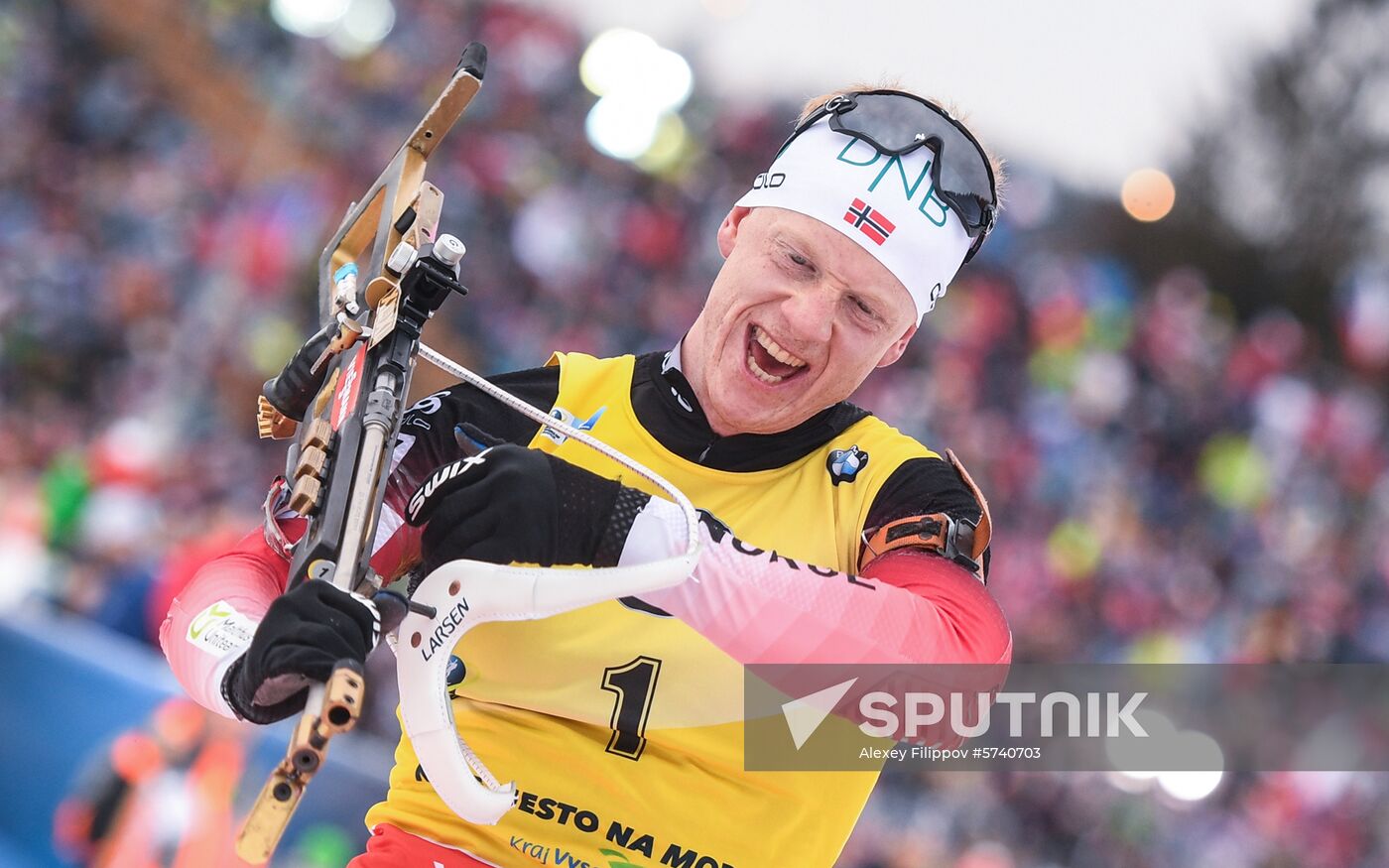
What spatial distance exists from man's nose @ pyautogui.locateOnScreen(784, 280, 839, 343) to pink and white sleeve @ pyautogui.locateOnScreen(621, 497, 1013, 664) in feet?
1.65

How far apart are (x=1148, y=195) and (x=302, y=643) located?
63.3 feet

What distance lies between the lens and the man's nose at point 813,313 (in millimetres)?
2512

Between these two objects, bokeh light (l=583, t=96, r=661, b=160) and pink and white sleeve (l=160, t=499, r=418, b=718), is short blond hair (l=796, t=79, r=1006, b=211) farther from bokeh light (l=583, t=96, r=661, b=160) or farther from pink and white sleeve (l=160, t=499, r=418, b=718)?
bokeh light (l=583, t=96, r=661, b=160)

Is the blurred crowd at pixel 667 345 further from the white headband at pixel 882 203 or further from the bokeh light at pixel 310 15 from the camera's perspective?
the white headband at pixel 882 203

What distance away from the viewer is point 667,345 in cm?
1077

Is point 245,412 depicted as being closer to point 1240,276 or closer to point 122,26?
point 122,26

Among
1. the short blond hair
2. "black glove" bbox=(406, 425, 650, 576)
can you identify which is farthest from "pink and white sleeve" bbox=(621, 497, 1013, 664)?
the short blond hair

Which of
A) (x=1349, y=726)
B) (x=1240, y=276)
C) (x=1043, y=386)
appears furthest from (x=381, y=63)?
(x=1240, y=276)

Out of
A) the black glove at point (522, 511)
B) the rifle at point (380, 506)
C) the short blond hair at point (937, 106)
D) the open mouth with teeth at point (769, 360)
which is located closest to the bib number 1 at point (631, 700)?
the rifle at point (380, 506)

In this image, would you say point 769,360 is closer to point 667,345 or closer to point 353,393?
point 353,393

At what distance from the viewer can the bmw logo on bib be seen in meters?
2.62

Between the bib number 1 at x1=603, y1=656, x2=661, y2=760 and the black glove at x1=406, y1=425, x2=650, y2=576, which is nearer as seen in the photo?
the black glove at x1=406, y1=425, x2=650, y2=576

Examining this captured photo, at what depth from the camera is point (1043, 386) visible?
11.8 meters

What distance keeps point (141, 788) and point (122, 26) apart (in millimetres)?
12173
